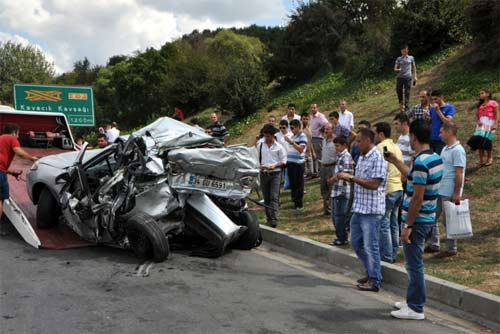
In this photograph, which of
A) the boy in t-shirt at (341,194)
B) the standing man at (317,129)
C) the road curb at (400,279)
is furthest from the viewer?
the standing man at (317,129)

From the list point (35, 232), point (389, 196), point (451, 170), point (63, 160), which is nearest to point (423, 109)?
point (451, 170)

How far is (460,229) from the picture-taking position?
244 inches

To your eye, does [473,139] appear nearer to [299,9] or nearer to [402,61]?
[402,61]

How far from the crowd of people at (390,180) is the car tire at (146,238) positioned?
7.18ft

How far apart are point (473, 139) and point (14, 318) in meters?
8.30

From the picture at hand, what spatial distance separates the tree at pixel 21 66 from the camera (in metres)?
55.7

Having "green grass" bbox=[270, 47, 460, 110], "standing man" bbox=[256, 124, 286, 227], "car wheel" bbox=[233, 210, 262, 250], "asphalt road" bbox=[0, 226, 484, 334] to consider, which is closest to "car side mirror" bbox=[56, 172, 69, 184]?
"asphalt road" bbox=[0, 226, 484, 334]

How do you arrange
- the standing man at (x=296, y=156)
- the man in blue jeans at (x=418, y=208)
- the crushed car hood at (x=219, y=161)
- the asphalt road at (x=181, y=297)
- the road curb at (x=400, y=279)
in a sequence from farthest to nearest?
the standing man at (x=296, y=156), the crushed car hood at (x=219, y=161), the road curb at (x=400, y=279), the man in blue jeans at (x=418, y=208), the asphalt road at (x=181, y=297)

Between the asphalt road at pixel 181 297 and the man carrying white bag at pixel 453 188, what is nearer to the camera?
the asphalt road at pixel 181 297

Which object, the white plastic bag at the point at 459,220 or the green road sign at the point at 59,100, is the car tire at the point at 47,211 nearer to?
the white plastic bag at the point at 459,220

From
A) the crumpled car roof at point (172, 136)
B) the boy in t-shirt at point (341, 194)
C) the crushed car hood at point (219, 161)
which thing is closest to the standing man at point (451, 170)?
the boy in t-shirt at point (341, 194)

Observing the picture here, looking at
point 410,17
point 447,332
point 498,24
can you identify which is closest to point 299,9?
point 410,17

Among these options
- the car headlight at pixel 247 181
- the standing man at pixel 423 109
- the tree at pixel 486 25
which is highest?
the tree at pixel 486 25

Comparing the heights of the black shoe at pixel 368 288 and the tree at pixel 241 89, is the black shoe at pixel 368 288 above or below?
below
